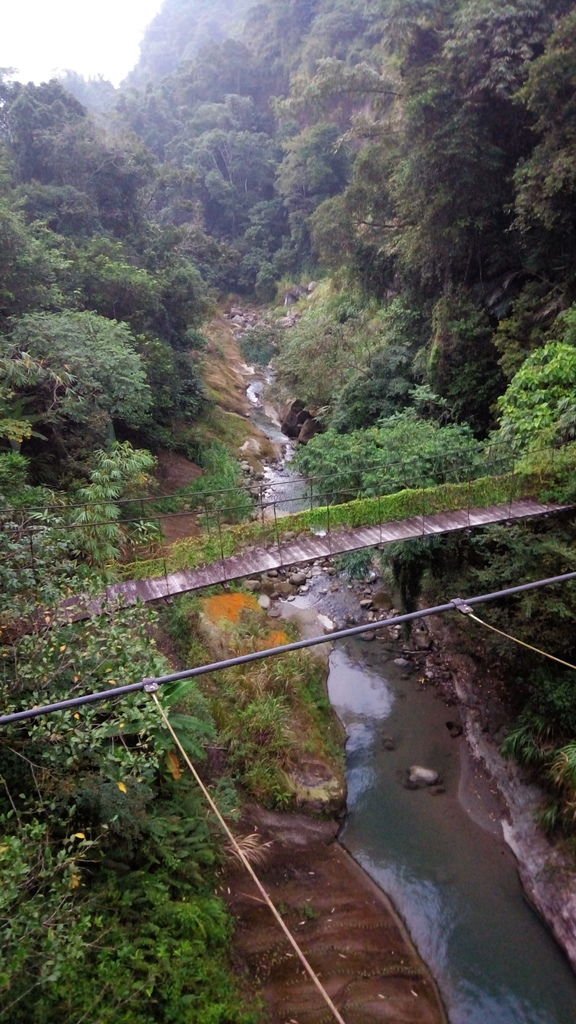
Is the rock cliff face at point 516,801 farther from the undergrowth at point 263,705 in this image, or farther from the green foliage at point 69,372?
the green foliage at point 69,372

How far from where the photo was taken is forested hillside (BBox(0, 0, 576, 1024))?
14.2 ft

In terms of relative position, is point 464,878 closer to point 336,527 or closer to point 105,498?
point 336,527

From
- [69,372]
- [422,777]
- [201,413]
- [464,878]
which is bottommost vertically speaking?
[464,878]

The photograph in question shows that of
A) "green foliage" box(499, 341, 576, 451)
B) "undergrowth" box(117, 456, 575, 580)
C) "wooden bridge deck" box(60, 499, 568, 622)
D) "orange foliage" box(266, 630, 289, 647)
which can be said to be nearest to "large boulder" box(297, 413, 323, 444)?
"green foliage" box(499, 341, 576, 451)

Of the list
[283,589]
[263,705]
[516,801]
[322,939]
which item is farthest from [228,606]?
[516,801]

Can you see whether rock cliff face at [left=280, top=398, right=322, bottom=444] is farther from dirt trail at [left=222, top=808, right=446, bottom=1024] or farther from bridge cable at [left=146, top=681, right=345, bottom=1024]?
bridge cable at [left=146, top=681, right=345, bottom=1024]

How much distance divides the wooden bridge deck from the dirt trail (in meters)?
2.87

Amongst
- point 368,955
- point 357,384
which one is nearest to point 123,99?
point 357,384

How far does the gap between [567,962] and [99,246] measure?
17.4 metres

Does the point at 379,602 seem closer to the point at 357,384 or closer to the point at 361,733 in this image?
the point at 361,733

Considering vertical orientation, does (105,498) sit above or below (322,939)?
above

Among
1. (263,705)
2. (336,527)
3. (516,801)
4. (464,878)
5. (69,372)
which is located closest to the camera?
(464,878)

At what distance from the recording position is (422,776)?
7.93m

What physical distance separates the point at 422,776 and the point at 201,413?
1385 cm
